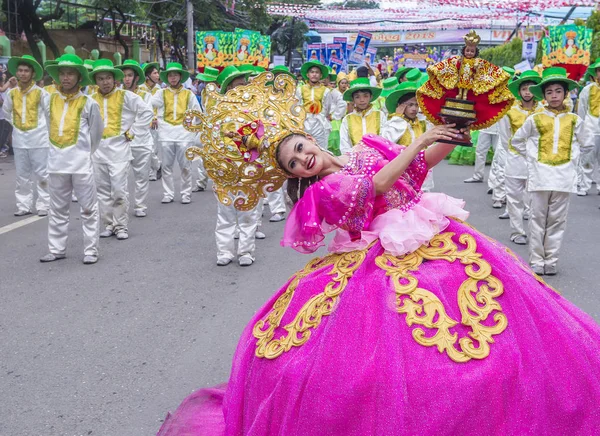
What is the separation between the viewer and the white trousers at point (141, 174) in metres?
9.34

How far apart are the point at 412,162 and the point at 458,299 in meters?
0.74

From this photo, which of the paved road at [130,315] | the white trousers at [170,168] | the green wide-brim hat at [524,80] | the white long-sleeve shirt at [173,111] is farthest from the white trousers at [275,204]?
the green wide-brim hat at [524,80]

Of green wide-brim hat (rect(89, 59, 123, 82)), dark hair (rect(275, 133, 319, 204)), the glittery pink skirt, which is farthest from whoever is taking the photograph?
green wide-brim hat (rect(89, 59, 123, 82))

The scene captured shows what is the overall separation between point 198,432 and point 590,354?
1771mm

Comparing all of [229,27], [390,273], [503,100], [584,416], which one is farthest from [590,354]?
[229,27]

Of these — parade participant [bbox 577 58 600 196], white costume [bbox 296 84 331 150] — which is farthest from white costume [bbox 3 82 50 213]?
parade participant [bbox 577 58 600 196]

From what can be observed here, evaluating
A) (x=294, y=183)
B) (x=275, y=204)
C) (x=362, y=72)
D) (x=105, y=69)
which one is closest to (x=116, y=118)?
(x=105, y=69)

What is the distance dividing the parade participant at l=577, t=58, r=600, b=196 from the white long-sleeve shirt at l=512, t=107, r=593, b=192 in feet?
14.0

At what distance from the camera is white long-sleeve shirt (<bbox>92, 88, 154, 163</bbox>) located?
26.7 feet

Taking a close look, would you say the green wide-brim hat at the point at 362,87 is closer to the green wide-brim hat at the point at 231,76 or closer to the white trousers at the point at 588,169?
the green wide-brim hat at the point at 231,76

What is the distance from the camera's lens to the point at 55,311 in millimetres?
5355

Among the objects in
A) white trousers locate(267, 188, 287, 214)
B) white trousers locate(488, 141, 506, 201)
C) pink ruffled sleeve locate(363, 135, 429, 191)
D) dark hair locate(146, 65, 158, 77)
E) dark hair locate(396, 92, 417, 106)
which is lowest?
white trousers locate(267, 188, 287, 214)

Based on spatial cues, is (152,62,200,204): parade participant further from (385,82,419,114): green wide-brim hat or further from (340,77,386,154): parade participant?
(385,82,419,114): green wide-brim hat

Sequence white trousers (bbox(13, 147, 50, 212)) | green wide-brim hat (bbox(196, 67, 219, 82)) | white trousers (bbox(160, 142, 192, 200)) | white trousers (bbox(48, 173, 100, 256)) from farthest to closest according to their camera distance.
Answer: white trousers (bbox(160, 142, 192, 200)) < green wide-brim hat (bbox(196, 67, 219, 82)) < white trousers (bbox(13, 147, 50, 212)) < white trousers (bbox(48, 173, 100, 256))
